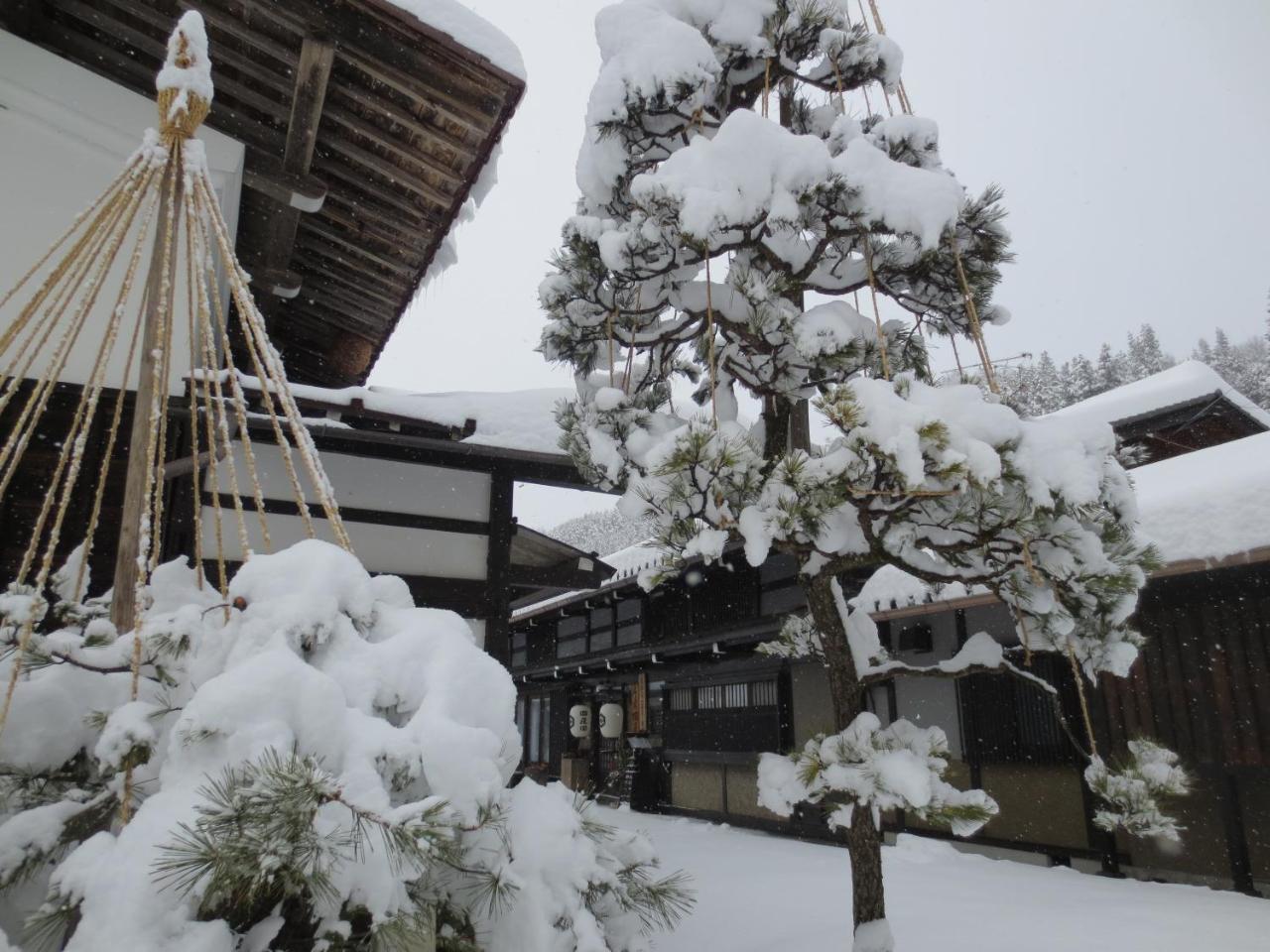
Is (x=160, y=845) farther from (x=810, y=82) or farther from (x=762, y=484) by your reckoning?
(x=810, y=82)

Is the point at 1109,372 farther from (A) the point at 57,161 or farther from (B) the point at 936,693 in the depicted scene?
(A) the point at 57,161

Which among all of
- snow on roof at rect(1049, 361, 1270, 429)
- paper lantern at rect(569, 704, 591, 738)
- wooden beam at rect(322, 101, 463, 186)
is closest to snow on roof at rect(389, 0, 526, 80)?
wooden beam at rect(322, 101, 463, 186)

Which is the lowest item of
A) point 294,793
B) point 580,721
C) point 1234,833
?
point 1234,833

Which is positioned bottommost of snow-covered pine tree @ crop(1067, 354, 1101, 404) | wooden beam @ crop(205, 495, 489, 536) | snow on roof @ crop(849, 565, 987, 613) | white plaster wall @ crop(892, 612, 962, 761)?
white plaster wall @ crop(892, 612, 962, 761)

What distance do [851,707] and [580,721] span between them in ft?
48.0

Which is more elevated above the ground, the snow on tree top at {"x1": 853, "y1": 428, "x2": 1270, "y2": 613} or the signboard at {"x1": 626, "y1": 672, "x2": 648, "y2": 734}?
the snow on tree top at {"x1": 853, "y1": 428, "x2": 1270, "y2": 613}

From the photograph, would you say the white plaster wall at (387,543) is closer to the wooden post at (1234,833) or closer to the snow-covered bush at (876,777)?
the snow-covered bush at (876,777)

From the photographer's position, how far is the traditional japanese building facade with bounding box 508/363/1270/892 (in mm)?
6922

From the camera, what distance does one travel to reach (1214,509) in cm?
670

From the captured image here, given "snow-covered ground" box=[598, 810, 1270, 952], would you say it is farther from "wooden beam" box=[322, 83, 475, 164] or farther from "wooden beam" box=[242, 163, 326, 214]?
"wooden beam" box=[242, 163, 326, 214]

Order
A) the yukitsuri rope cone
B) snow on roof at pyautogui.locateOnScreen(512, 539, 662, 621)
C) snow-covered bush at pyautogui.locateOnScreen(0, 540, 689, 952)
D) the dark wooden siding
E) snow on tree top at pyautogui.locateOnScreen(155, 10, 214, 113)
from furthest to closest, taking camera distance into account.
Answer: snow on roof at pyautogui.locateOnScreen(512, 539, 662, 621) → the dark wooden siding → snow on tree top at pyautogui.locateOnScreen(155, 10, 214, 113) → the yukitsuri rope cone → snow-covered bush at pyautogui.locateOnScreen(0, 540, 689, 952)

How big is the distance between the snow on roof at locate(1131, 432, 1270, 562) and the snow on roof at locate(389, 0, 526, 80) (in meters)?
5.97

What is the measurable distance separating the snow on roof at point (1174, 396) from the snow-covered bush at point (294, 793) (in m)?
10.9

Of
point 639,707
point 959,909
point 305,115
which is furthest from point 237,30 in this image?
point 639,707
